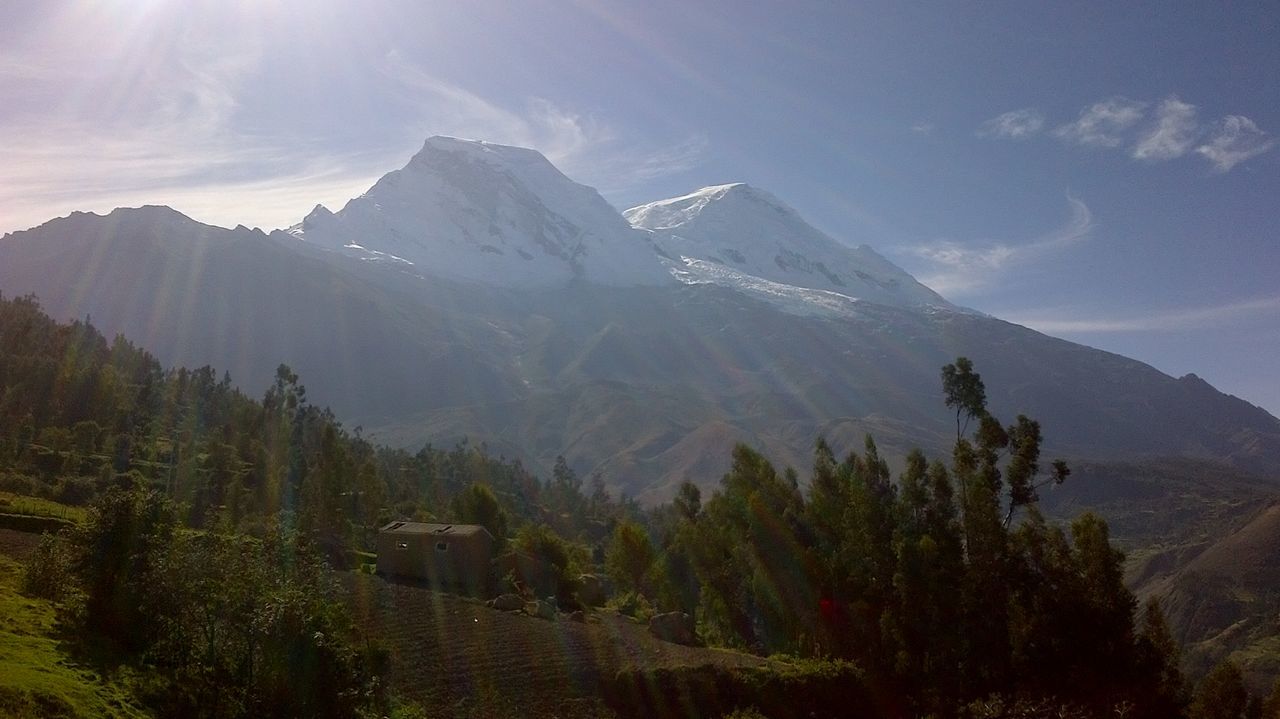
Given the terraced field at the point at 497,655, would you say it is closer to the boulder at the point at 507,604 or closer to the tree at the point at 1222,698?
the boulder at the point at 507,604

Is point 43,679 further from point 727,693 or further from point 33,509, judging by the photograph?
point 33,509

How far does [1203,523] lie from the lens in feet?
619

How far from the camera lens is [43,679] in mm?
16750

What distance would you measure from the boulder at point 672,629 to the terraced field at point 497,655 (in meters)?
1.15

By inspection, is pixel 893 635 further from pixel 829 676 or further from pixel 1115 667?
pixel 1115 667

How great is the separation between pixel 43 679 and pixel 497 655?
641 inches

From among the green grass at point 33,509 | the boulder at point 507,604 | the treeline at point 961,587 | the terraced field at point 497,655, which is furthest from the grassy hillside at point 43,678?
the treeline at point 961,587

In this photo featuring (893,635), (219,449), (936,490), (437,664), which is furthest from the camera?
(219,449)

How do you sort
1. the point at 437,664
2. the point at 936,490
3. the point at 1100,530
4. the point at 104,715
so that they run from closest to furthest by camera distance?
the point at 104,715 → the point at 437,664 → the point at 1100,530 → the point at 936,490

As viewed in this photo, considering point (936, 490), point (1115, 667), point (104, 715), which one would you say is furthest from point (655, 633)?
point (104, 715)

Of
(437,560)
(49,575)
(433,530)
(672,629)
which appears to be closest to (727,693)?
(672,629)

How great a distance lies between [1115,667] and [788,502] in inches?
721

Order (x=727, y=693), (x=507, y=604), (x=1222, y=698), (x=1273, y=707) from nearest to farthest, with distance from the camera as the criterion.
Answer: (x=727, y=693) → (x=1273, y=707) → (x=1222, y=698) → (x=507, y=604)

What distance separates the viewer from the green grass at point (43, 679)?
612 inches
